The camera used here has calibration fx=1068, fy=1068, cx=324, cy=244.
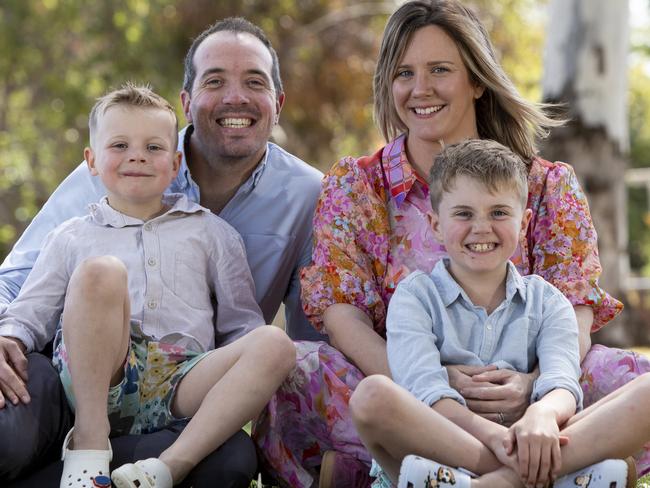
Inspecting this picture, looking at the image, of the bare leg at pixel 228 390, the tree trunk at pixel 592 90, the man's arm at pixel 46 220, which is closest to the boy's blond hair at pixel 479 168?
the bare leg at pixel 228 390

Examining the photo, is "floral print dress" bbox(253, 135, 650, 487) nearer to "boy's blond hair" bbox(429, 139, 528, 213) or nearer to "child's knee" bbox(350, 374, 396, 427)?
"boy's blond hair" bbox(429, 139, 528, 213)

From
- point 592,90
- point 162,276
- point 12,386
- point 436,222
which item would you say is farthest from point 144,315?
point 592,90

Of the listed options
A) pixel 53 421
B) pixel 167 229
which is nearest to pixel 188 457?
pixel 53 421

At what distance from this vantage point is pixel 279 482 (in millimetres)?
3594

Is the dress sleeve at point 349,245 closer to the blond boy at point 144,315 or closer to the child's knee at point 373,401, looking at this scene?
the blond boy at point 144,315

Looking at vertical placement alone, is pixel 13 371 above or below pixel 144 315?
below

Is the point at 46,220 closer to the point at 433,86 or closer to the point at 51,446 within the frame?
the point at 51,446

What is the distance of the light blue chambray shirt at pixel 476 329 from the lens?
3.19m

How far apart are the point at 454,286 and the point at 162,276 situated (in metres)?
0.99

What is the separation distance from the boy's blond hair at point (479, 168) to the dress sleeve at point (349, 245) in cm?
45

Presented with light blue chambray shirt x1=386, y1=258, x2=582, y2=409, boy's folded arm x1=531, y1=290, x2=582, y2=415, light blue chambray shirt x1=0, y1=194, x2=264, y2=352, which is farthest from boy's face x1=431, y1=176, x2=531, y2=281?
light blue chambray shirt x1=0, y1=194, x2=264, y2=352

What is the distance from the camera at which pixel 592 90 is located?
30.1 feet

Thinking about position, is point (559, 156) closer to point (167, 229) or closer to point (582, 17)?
point (582, 17)

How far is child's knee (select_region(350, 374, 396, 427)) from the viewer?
9.55 feet
